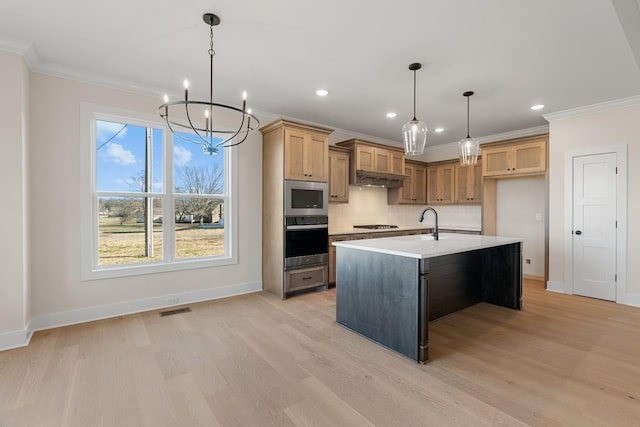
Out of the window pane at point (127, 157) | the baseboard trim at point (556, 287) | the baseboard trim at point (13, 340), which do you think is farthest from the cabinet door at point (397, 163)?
the baseboard trim at point (13, 340)

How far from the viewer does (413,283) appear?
2.50 meters

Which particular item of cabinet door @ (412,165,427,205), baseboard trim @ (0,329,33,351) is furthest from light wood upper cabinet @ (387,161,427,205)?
baseboard trim @ (0,329,33,351)

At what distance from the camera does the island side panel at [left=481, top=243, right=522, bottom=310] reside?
12.3 feet

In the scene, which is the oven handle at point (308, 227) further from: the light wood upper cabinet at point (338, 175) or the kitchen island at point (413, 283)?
the kitchen island at point (413, 283)

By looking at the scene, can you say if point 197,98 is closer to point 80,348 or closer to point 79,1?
point 79,1

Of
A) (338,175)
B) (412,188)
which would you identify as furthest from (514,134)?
(338,175)

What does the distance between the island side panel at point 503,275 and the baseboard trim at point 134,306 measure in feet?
10.9

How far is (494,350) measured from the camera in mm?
2688

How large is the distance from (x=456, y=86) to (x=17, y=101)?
4629 mm

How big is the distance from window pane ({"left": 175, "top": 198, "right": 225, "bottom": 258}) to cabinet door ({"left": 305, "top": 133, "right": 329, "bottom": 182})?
143 cm

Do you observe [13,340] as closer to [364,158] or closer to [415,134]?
[415,134]

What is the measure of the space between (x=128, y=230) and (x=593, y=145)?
21.4 feet

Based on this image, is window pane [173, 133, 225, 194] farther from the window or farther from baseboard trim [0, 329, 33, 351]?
baseboard trim [0, 329, 33, 351]

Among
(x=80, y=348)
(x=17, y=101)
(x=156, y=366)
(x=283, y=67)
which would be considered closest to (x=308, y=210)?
(x=283, y=67)
